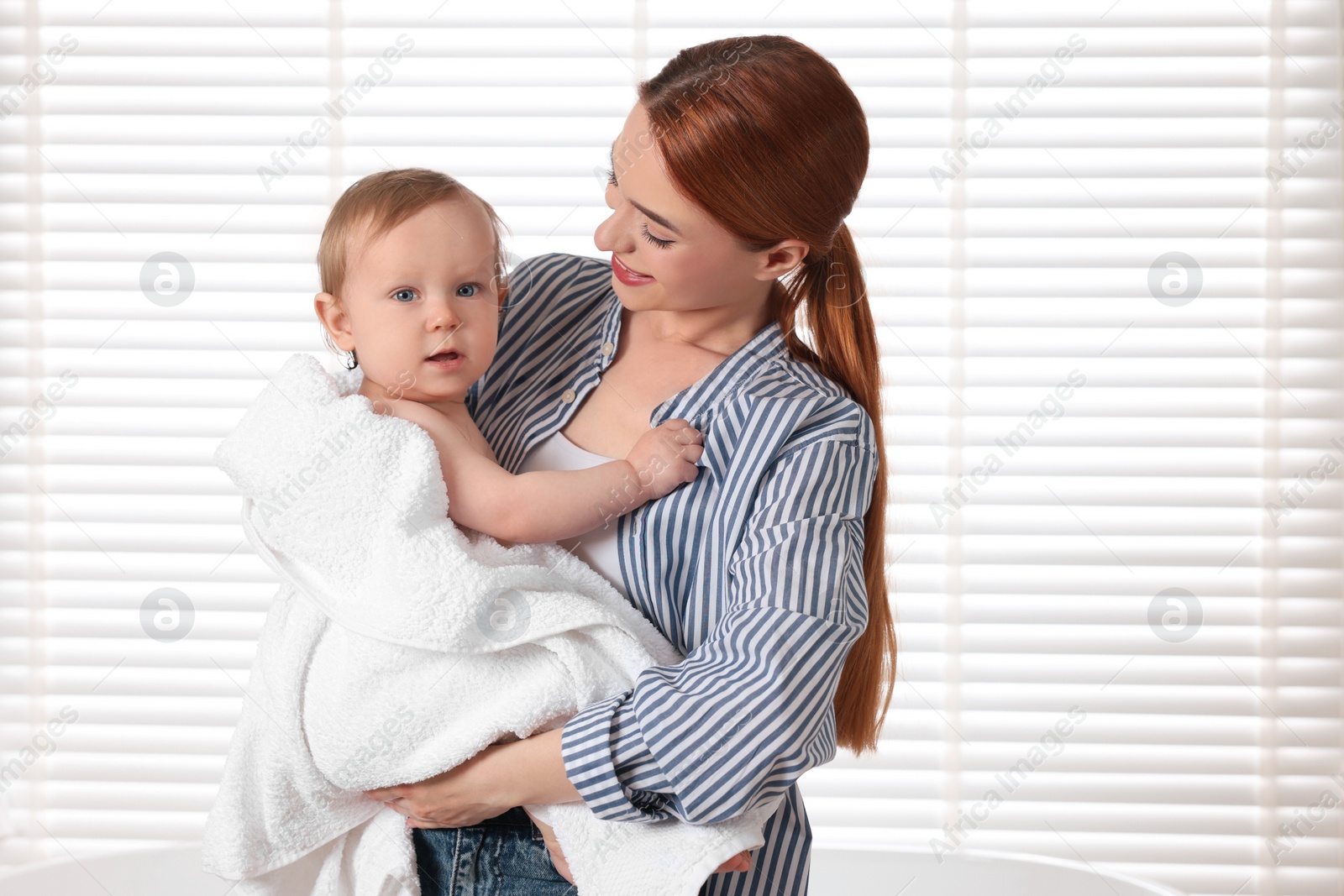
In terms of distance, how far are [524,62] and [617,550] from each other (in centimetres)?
141

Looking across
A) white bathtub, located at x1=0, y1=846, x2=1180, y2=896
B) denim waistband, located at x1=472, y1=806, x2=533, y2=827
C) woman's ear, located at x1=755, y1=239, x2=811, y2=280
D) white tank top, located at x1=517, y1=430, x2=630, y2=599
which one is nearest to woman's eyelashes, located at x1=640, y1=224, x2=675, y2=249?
woman's ear, located at x1=755, y1=239, x2=811, y2=280

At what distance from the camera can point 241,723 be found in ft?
3.78

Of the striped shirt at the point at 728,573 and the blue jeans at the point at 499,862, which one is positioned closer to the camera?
the striped shirt at the point at 728,573

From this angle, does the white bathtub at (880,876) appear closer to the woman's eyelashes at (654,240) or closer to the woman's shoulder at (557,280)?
the woman's shoulder at (557,280)

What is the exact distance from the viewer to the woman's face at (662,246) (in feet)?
3.65

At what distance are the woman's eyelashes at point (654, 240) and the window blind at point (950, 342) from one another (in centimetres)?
117

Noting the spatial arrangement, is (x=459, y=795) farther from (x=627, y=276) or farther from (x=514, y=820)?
(x=627, y=276)

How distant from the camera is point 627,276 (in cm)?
117

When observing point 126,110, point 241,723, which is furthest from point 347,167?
point 241,723

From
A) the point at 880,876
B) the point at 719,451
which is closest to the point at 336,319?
the point at 719,451

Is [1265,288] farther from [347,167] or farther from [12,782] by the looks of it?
[12,782]

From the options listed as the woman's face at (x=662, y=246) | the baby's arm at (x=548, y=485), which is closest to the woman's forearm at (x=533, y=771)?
the baby's arm at (x=548, y=485)

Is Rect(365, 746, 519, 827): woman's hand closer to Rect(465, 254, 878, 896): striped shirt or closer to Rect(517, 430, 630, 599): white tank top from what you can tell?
Rect(465, 254, 878, 896): striped shirt

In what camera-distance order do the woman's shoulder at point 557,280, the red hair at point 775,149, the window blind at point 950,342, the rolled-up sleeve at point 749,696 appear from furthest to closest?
the window blind at point 950,342
the woman's shoulder at point 557,280
the red hair at point 775,149
the rolled-up sleeve at point 749,696
